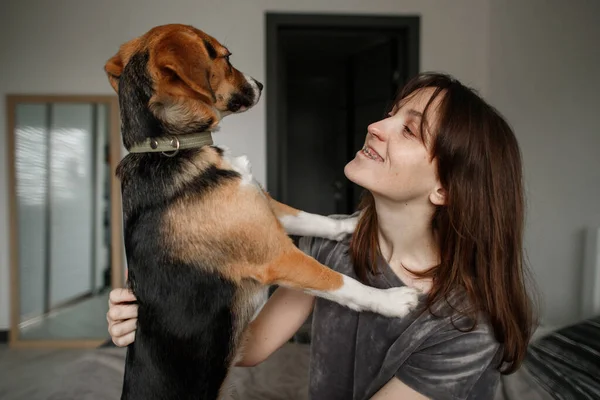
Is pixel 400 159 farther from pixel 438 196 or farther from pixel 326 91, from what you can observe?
pixel 326 91

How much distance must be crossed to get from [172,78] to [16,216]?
3656 millimetres

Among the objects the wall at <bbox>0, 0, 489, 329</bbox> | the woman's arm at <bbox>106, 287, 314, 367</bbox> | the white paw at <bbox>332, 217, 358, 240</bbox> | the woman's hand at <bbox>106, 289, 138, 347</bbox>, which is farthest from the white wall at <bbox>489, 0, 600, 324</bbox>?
the woman's hand at <bbox>106, 289, 138, 347</bbox>

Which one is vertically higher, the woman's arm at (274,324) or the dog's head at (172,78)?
the dog's head at (172,78)

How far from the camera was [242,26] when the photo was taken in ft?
12.8

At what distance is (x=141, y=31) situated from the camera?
3904mm

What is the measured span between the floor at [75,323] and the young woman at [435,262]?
330 centimetres

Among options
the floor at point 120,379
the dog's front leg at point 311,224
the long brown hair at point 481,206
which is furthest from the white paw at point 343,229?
the floor at point 120,379

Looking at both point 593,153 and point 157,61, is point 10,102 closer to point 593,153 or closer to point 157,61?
point 157,61

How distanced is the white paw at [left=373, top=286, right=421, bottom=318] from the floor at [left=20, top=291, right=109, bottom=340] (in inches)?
141

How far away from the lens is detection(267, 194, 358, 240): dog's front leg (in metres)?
1.39

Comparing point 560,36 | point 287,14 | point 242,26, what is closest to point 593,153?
point 560,36

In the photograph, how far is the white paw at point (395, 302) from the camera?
1.14m

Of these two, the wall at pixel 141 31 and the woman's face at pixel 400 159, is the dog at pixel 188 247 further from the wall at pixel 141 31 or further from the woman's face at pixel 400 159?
the wall at pixel 141 31

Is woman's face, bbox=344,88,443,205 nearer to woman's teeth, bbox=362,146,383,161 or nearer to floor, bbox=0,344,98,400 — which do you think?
woman's teeth, bbox=362,146,383,161
